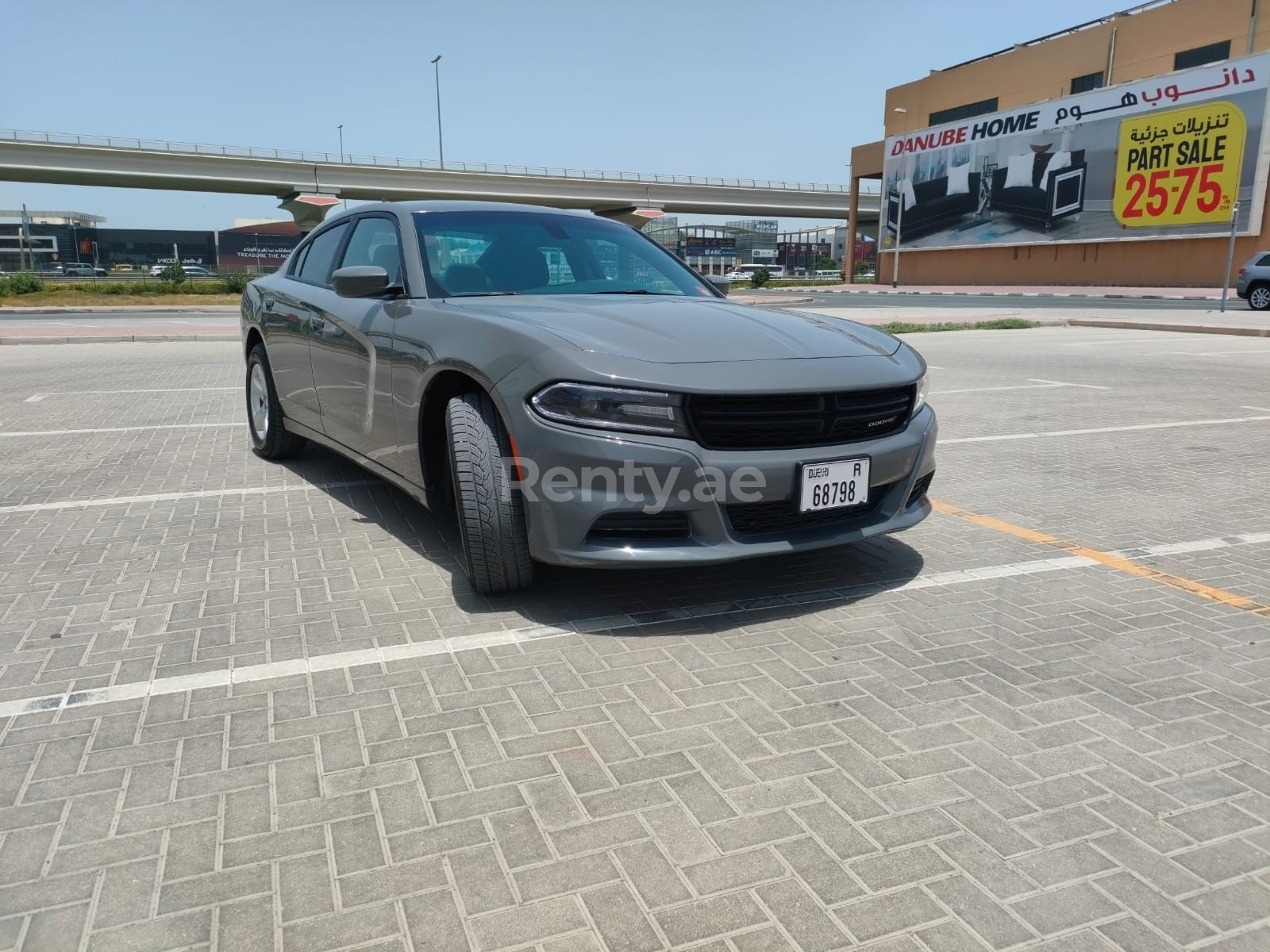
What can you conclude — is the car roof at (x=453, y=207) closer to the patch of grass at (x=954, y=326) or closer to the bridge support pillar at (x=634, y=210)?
the patch of grass at (x=954, y=326)

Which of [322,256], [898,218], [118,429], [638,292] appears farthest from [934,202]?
[638,292]

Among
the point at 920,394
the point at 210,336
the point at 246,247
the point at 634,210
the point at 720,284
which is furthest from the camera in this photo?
the point at 246,247

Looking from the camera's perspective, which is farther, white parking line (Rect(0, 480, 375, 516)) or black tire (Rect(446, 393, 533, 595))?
white parking line (Rect(0, 480, 375, 516))

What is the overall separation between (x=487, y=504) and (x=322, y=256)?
2.83 meters

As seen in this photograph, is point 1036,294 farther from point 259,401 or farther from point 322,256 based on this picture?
point 322,256

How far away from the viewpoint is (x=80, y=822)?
2.26 meters

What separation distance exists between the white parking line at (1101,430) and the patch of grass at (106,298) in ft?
100.0

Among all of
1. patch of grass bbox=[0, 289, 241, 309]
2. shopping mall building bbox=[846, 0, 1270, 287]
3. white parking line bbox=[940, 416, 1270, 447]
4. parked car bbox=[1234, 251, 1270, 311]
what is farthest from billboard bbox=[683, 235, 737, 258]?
white parking line bbox=[940, 416, 1270, 447]

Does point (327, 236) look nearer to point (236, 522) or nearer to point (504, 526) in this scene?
point (236, 522)

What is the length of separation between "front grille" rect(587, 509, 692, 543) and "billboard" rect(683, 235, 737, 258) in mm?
115490

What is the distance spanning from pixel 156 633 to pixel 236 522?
1549mm

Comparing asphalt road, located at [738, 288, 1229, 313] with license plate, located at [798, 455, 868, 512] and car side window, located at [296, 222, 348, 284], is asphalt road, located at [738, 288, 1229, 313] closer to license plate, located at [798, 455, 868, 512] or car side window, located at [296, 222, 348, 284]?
car side window, located at [296, 222, 348, 284]

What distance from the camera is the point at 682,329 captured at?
367 cm

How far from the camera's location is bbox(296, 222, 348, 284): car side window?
534cm
